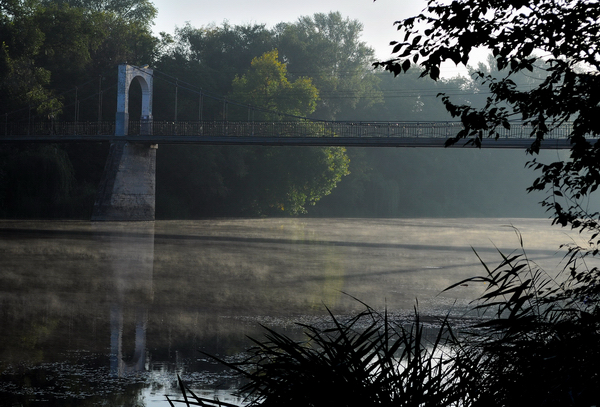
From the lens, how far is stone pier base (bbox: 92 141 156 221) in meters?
29.7

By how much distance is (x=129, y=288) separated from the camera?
37.7 ft

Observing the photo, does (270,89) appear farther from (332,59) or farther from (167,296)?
(167,296)

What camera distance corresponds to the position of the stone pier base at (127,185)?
29.7 metres

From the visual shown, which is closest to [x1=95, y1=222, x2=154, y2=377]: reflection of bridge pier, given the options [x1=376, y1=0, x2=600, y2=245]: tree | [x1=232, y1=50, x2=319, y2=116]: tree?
[x1=376, y1=0, x2=600, y2=245]: tree

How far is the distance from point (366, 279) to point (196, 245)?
775 centimetres

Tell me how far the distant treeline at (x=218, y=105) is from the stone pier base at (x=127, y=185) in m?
2.49

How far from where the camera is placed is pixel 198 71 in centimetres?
4119

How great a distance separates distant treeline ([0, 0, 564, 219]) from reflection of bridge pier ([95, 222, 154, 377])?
1129 cm

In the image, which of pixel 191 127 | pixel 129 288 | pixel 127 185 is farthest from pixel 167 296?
pixel 191 127

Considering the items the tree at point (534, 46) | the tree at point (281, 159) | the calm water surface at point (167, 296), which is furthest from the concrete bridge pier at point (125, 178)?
the tree at point (534, 46)

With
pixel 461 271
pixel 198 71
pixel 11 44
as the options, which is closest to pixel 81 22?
pixel 11 44

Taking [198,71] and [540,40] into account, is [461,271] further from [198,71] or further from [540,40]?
[198,71]

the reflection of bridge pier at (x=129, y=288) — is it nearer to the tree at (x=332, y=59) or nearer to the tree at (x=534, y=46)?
the tree at (x=534, y=46)

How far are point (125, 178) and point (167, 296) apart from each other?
2087 centimetres
